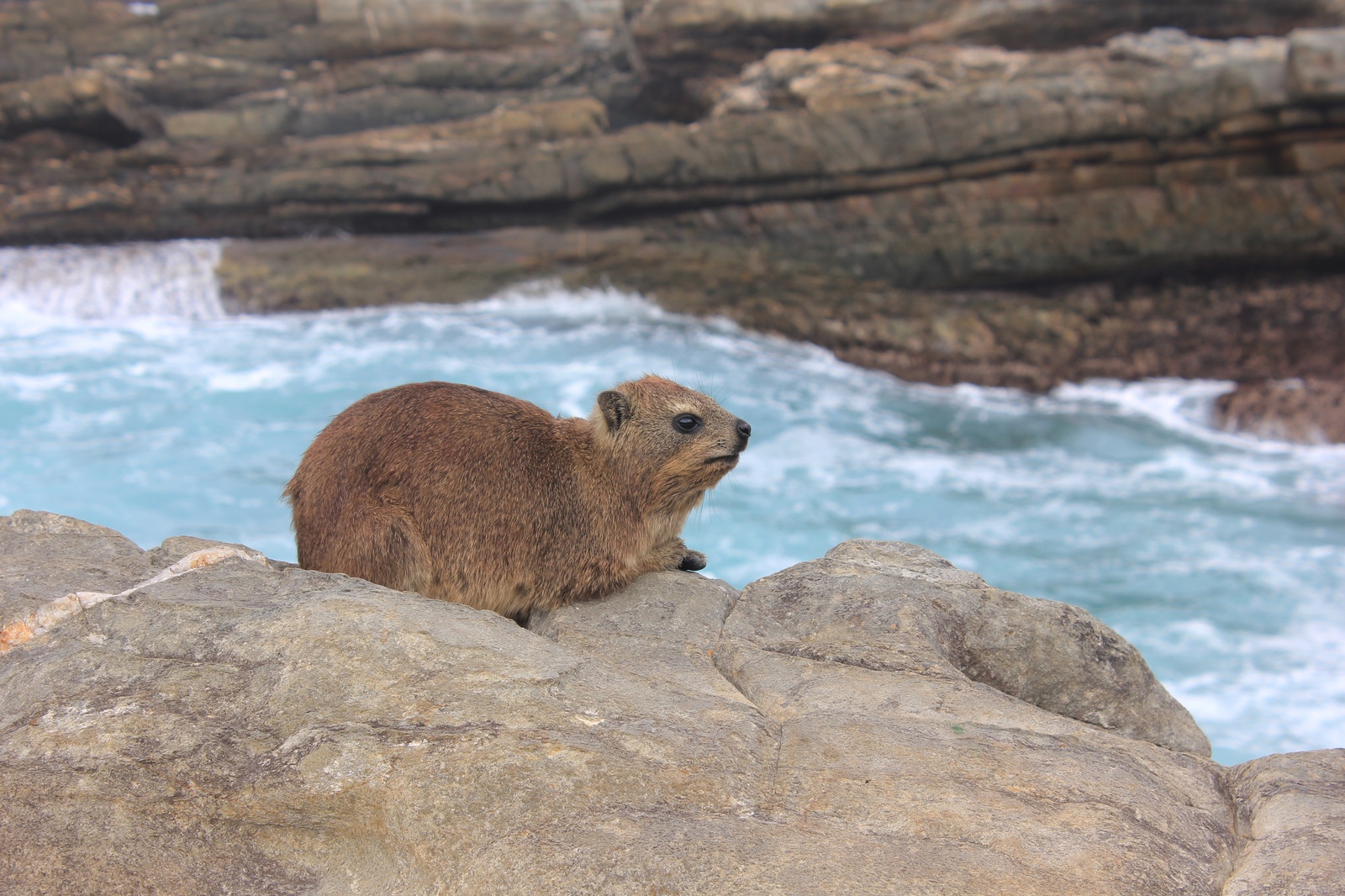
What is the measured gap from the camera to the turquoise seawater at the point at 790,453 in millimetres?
8695

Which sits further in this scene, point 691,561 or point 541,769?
point 691,561

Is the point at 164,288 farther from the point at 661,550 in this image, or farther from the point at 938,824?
the point at 938,824

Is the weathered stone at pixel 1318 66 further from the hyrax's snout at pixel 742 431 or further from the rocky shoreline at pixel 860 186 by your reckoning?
the hyrax's snout at pixel 742 431

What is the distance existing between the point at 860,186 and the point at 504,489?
1142 centimetres

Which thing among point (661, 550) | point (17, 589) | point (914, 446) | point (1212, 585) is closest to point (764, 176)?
point (914, 446)

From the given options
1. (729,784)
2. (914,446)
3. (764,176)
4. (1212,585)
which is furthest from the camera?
(764,176)

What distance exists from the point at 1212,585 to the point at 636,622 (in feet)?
23.8

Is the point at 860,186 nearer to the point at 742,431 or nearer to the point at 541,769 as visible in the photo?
the point at 742,431

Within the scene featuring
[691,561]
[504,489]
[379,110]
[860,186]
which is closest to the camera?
[504,489]

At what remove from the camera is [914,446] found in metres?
12.1

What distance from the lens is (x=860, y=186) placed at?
14172 mm

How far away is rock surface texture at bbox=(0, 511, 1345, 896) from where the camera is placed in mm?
2377

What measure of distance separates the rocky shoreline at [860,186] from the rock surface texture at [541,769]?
35.8ft

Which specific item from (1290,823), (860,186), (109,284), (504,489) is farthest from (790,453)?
(109,284)
